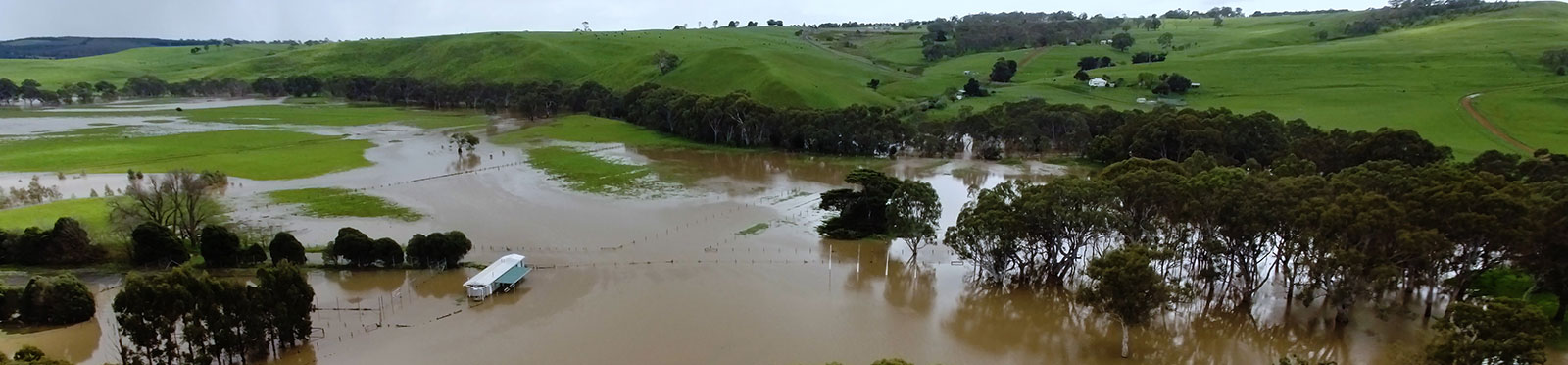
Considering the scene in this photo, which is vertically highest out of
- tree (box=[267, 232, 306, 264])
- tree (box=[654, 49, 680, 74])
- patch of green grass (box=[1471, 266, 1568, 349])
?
Result: tree (box=[654, 49, 680, 74])

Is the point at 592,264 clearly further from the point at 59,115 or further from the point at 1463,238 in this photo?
the point at 59,115

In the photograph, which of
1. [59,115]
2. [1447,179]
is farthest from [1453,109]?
[59,115]

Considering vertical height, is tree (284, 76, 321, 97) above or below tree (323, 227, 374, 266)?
above

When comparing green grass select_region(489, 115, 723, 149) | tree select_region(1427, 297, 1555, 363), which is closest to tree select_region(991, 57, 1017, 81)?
green grass select_region(489, 115, 723, 149)

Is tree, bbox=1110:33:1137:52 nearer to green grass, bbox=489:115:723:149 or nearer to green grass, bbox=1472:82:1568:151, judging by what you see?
green grass, bbox=1472:82:1568:151

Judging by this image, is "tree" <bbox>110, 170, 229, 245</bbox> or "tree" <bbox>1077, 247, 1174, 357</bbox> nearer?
"tree" <bbox>1077, 247, 1174, 357</bbox>

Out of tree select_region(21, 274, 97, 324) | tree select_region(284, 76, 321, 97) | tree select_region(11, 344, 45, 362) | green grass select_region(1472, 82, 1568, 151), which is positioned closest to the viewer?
tree select_region(11, 344, 45, 362)
